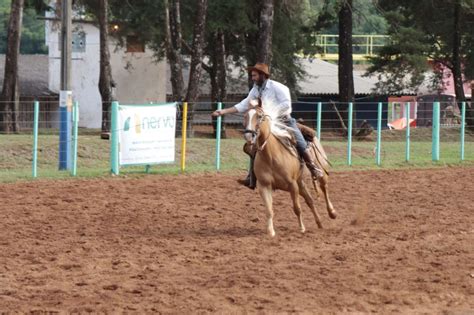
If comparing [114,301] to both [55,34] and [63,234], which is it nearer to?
[63,234]

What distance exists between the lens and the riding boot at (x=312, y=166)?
13864 millimetres

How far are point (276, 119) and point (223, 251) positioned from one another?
235 cm

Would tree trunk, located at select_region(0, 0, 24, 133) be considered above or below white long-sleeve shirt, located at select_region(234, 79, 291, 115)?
above

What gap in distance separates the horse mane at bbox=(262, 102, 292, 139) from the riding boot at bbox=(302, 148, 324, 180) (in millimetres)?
448

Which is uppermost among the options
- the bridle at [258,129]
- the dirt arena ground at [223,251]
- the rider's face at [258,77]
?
the rider's face at [258,77]

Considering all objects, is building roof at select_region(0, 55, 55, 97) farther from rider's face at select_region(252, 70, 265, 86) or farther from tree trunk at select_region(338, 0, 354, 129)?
rider's face at select_region(252, 70, 265, 86)

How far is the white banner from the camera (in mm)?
20328

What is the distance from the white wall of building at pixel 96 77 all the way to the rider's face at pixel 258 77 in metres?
42.6

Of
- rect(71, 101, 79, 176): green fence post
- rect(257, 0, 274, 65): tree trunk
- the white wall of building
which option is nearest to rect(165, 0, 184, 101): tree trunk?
rect(257, 0, 274, 65): tree trunk

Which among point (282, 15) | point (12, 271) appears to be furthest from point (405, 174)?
point (282, 15)

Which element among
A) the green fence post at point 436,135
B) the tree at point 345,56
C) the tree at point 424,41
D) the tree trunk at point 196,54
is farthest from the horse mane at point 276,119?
the tree at point 345,56

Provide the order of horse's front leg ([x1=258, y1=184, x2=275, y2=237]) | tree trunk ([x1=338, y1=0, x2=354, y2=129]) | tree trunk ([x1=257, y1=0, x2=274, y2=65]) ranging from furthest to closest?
tree trunk ([x1=338, y1=0, x2=354, y2=129]), tree trunk ([x1=257, y1=0, x2=274, y2=65]), horse's front leg ([x1=258, y1=184, x2=275, y2=237])

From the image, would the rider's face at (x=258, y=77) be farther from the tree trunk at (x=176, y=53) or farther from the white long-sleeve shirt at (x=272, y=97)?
the tree trunk at (x=176, y=53)

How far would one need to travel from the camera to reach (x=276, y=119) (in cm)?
1335
